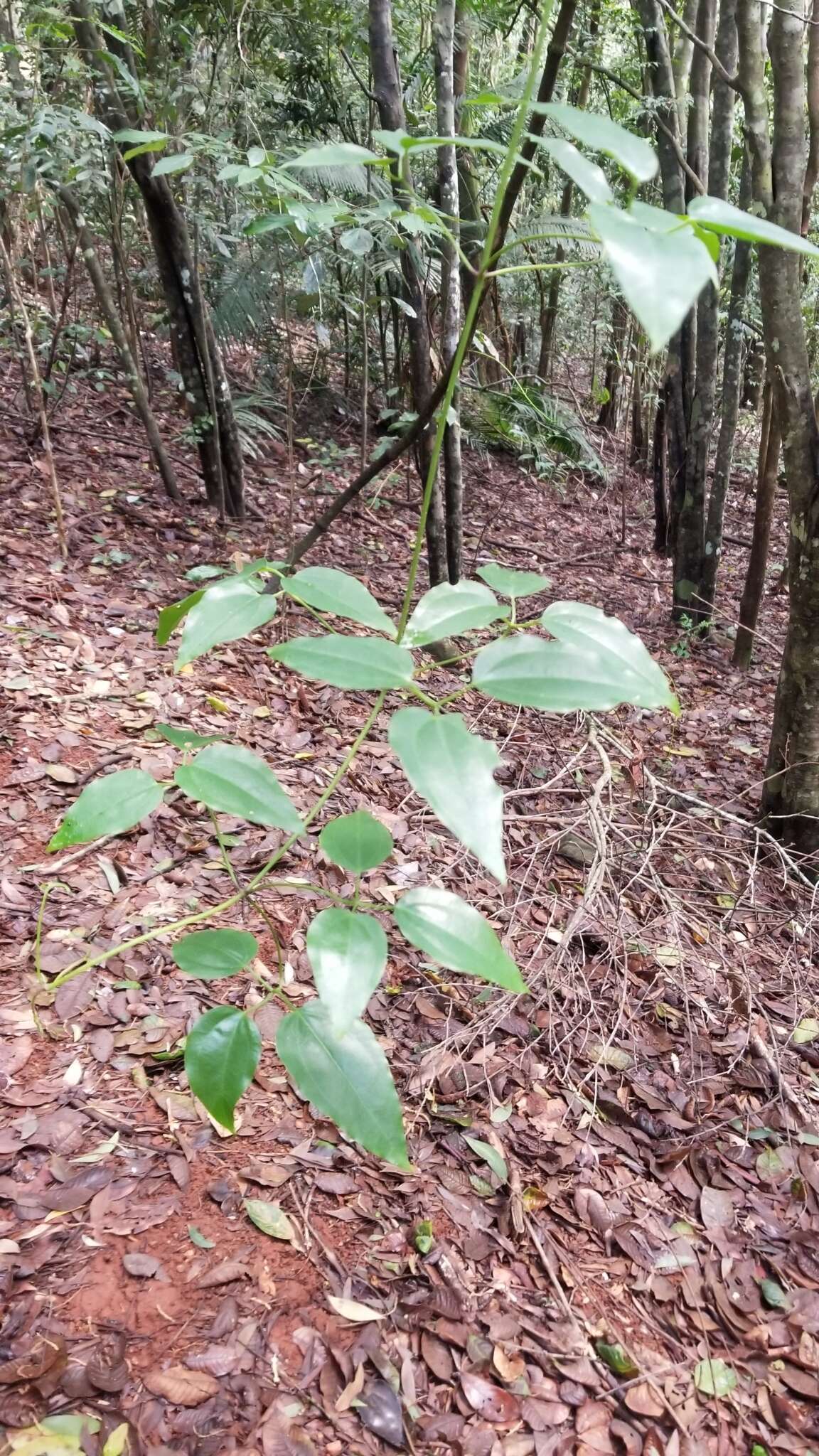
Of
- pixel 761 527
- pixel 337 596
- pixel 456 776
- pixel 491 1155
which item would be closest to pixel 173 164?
pixel 337 596

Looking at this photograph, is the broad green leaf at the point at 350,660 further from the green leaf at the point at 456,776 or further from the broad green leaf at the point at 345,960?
the broad green leaf at the point at 345,960

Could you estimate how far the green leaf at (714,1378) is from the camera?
1298mm

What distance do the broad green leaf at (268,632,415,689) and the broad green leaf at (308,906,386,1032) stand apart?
170 millimetres

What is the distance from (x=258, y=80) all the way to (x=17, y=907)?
14.6ft

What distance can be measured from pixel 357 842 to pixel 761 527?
3.66 metres

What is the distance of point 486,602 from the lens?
73 cm

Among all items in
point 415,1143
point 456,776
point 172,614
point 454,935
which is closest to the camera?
point 456,776

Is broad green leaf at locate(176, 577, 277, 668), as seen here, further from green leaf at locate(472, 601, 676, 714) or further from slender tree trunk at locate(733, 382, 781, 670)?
slender tree trunk at locate(733, 382, 781, 670)

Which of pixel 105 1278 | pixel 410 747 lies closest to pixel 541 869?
pixel 105 1278

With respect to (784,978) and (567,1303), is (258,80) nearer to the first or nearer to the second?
(784,978)

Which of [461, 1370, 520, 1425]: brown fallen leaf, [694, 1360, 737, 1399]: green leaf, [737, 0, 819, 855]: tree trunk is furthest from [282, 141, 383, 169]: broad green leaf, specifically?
[737, 0, 819, 855]: tree trunk

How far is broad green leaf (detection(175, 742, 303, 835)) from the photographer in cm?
69

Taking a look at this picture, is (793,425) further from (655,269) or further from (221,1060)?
(221,1060)

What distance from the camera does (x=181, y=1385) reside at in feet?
3.45
